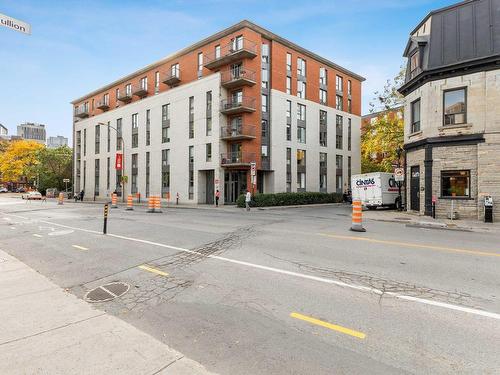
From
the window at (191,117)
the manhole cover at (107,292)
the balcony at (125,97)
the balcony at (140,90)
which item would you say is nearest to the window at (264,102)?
the window at (191,117)

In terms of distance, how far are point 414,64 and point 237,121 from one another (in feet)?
60.1

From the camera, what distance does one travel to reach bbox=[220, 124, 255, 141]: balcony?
3212cm

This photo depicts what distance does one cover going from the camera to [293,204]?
109 ft

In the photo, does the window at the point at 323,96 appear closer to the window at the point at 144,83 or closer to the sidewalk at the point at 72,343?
the window at the point at 144,83

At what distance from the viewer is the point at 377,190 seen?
2606 cm

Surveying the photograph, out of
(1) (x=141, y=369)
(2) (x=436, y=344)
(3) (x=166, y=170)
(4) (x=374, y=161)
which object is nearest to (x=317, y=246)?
(2) (x=436, y=344)

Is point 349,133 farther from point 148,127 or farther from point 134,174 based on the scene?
point 134,174

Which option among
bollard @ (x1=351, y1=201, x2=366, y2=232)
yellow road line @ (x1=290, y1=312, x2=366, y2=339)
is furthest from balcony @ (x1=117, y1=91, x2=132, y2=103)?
yellow road line @ (x1=290, y1=312, x2=366, y2=339)

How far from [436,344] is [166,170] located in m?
38.9

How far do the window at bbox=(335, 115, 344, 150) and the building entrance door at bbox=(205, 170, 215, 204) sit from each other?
19409 mm

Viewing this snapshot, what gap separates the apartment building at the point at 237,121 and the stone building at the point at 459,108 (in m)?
13.9

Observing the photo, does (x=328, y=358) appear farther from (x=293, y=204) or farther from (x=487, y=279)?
(x=293, y=204)

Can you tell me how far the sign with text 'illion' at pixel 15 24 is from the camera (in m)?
5.67

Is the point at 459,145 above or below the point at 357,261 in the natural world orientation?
above
